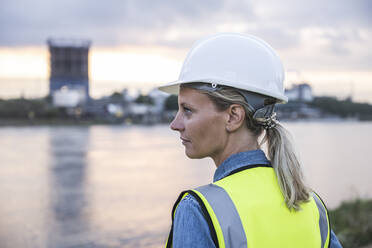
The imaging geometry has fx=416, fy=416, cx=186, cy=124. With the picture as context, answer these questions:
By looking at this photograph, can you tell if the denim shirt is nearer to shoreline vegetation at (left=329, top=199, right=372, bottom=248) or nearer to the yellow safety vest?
the yellow safety vest

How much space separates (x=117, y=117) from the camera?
214 ft

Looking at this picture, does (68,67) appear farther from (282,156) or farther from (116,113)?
(282,156)

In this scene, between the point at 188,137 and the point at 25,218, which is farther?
the point at 25,218

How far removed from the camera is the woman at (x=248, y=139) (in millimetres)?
1063

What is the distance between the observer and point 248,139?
122cm

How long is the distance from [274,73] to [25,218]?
7.83 metres

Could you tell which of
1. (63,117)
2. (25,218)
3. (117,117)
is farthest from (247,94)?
(117,117)

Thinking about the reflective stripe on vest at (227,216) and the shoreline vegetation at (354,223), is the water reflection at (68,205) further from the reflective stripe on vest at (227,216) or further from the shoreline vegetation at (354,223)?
the reflective stripe on vest at (227,216)

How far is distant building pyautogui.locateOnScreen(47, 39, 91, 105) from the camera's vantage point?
3497 inches

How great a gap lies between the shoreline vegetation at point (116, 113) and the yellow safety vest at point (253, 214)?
37.2 metres

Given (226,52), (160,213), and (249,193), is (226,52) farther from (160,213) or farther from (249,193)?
(160,213)

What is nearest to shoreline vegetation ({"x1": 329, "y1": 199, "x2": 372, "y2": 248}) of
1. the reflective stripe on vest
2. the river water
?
the river water

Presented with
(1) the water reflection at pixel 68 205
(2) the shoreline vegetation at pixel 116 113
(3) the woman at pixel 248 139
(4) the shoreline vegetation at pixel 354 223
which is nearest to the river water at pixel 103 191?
(1) the water reflection at pixel 68 205

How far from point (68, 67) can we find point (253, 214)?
9333cm
